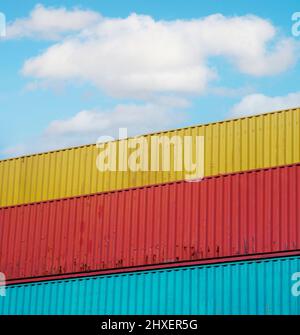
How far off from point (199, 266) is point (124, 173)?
7755 millimetres

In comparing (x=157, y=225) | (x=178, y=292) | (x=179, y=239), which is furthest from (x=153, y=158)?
(x=178, y=292)

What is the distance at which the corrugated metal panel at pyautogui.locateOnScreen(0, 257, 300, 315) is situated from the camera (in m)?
20.4

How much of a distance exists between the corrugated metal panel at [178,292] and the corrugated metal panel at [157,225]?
1.57 feet

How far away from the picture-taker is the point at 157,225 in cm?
2312

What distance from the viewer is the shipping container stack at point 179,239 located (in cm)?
2098

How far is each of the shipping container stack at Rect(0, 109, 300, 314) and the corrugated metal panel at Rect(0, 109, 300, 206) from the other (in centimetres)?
5

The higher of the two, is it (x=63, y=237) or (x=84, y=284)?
(x=63, y=237)

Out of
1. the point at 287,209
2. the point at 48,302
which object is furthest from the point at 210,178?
the point at 48,302

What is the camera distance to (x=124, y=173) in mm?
28469

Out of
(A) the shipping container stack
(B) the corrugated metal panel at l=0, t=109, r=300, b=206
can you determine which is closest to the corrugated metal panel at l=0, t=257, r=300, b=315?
(A) the shipping container stack

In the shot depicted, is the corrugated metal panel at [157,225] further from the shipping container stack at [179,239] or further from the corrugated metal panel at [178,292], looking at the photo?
the corrugated metal panel at [178,292]

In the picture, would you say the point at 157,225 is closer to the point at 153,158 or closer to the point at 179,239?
the point at 179,239
